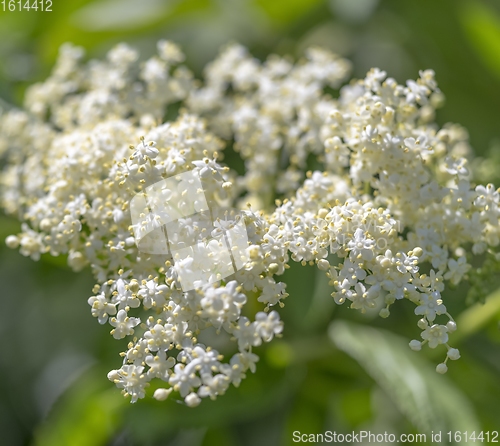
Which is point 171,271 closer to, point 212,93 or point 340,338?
point 340,338

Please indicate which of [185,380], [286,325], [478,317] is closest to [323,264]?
[185,380]

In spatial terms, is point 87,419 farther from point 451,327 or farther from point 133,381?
point 451,327

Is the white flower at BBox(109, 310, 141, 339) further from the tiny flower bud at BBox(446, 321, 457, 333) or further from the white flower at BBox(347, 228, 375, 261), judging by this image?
the tiny flower bud at BBox(446, 321, 457, 333)

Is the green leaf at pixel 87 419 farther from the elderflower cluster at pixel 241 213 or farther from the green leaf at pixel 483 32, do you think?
the green leaf at pixel 483 32

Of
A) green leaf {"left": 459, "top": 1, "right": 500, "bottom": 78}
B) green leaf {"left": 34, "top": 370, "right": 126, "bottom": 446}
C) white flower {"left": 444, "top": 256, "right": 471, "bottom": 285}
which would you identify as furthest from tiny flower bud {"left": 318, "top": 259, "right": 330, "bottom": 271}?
green leaf {"left": 459, "top": 1, "right": 500, "bottom": 78}

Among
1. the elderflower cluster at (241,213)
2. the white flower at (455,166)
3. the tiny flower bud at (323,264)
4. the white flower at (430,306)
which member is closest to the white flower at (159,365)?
the elderflower cluster at (241,213)

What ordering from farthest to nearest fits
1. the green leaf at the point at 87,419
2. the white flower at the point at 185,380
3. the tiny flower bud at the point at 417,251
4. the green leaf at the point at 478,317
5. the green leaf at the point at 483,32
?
the green leaf at the point at 483,32 → the green leaf at the point at 87,419 → the green leaf at the point at 478,317 → the tiny flower bud at the point at 417,251 → the white flower at the point at 185,380

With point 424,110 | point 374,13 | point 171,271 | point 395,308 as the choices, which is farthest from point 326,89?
point 171,271

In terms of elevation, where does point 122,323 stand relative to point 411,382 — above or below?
above
